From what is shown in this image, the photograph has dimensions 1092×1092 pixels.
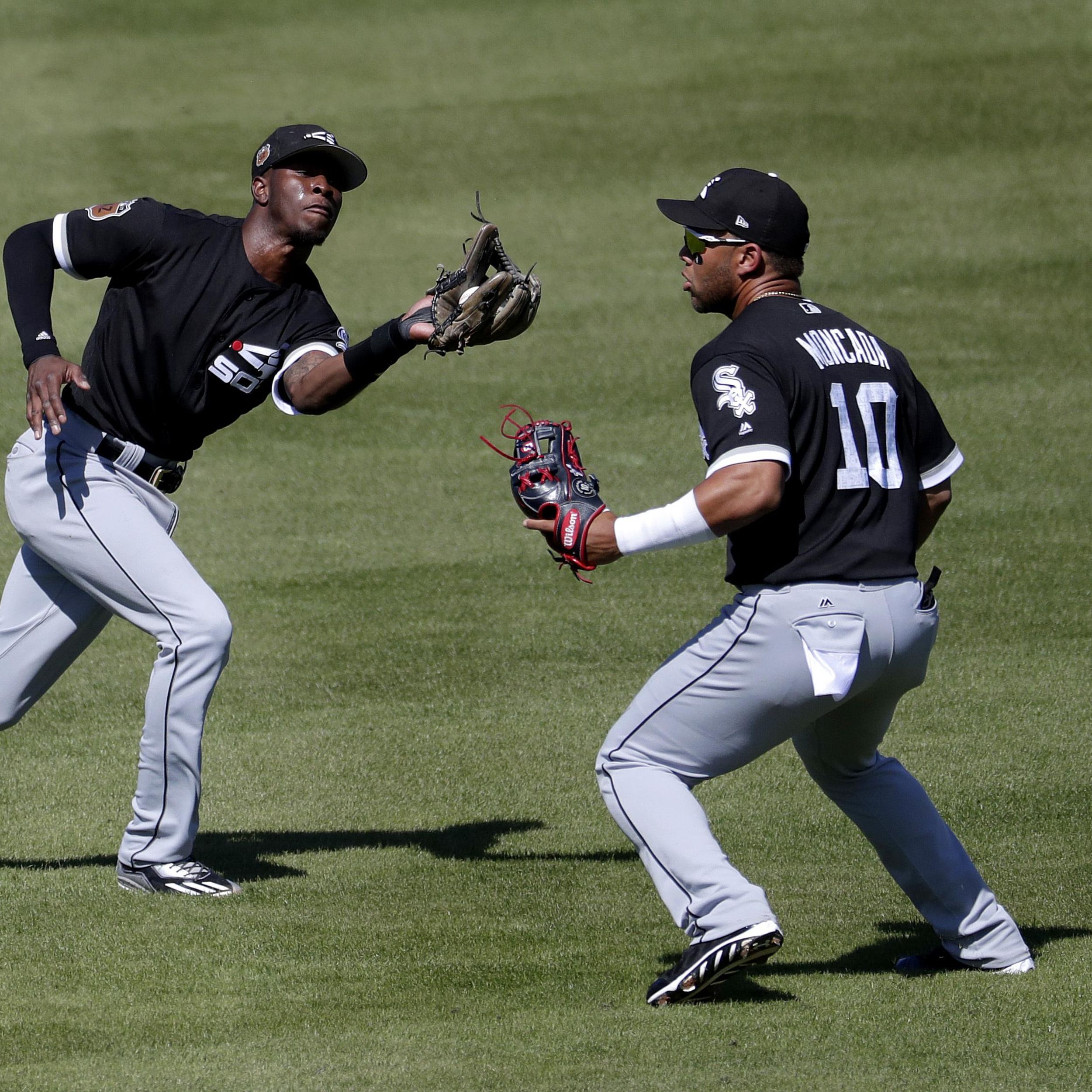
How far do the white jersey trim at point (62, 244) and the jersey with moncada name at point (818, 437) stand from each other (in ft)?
8.04

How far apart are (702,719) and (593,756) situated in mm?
2705

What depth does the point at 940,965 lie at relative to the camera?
16.6 ft

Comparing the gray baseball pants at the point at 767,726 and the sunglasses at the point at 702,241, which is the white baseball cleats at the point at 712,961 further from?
the sunglasses at the point at 702,241

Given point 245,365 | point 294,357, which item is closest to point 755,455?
point 294,357

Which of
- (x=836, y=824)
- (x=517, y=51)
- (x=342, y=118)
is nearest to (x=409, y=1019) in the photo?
(x=836, y=824)

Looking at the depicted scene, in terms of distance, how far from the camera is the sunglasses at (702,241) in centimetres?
485

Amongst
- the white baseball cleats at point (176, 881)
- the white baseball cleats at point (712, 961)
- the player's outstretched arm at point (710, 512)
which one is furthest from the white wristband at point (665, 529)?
the white baseball cleats at point (176, 881)

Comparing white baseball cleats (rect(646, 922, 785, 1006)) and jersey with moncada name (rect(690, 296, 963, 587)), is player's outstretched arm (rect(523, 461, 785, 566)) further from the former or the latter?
white baseball cleats (rect(646, 922, 785, 1006))

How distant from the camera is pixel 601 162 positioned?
56.8ft

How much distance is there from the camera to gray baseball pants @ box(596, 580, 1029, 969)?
454 cm

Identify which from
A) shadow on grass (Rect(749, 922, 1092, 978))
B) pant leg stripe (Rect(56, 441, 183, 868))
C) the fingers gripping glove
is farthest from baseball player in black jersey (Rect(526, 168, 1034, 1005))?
pant leg stripe (Rect(56, 441, 183, 868))

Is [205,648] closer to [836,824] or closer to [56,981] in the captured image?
[56,981]

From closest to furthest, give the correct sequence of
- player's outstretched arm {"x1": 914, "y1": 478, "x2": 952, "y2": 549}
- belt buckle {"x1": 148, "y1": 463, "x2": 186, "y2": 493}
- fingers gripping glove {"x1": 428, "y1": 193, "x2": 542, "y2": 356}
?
player's outstretched arm {"x1": 914, "y1": 478, "x2": 952, "y2": 549} → fingers gripping glove {"x1": 428, "y1": 193, "x2": 542, "y2": 356} → belt buckle {"x1": 148, "y1": 463, "x2": 186, "y2": 493}

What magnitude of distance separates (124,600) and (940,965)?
2965 mm
